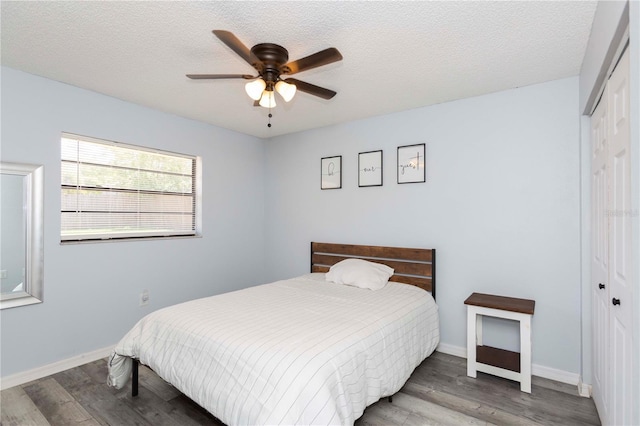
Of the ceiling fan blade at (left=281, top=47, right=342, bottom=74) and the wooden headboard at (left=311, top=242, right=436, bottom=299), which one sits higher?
the ceiling fan blade at (left=281, top=47, right=342, bottom=74)

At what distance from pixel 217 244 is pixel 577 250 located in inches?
148

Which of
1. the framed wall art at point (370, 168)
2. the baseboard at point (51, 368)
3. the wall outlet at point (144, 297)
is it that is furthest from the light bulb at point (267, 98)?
the baseboard at point (51, 368)

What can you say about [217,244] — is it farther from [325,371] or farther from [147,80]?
[325,371]

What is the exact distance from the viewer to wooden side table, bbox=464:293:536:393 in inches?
99.8

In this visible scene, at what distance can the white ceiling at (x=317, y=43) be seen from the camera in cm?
188

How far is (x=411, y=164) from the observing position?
3537 millimetres

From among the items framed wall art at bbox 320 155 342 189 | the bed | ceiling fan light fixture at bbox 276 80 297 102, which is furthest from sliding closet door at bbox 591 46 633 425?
framed wall art at bbox 320 155 342 189

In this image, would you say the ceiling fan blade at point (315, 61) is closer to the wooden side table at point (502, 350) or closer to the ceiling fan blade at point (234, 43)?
the ceiling fan blade at point (234, 43)

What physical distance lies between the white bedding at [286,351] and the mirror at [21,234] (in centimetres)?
108

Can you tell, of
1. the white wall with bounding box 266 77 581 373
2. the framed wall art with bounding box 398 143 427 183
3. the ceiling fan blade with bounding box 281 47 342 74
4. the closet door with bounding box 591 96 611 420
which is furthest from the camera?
the framed wall art with bounding box 398 143 427 183

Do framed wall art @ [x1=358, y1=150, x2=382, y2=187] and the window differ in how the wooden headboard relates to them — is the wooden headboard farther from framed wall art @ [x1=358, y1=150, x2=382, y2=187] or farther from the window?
the window

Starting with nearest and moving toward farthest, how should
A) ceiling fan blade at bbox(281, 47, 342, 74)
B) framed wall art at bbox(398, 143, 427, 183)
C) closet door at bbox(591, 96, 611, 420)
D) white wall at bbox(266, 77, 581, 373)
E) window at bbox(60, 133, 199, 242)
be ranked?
ceiling fan blade at bbox(281, 47, 342, 74) → closet door at bbox(591, 96, 611, 420) → white wall at bbox(266, 77, 581, 373) → window at bbox(60, 133, 199, 242) → framed wall art at bbox(398, 143, 427, 183)

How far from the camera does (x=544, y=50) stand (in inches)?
90.9

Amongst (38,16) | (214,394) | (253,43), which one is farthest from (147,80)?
(214,394)
